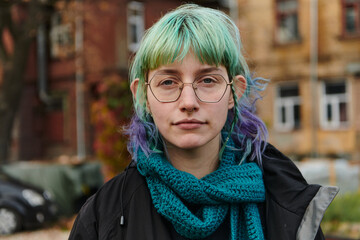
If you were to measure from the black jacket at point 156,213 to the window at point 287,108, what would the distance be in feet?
55.9

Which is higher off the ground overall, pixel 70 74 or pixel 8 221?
pixel 70 74

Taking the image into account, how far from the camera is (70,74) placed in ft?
62.1

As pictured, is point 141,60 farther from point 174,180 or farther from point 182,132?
point 174,180

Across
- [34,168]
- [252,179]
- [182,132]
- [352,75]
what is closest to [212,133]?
[182,132]

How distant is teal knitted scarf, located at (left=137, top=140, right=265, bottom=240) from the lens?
151 cm

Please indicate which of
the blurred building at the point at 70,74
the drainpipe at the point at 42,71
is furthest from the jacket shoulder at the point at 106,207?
the drainpipe at the point at 42,71

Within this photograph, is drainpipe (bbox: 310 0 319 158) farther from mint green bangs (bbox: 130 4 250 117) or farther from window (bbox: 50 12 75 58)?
mint green bangs (bbox: 130 4 250 117)

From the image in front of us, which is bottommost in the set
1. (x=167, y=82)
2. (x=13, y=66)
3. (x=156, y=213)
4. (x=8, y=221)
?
(x=8, y=221)

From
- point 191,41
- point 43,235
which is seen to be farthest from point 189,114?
point 43,235

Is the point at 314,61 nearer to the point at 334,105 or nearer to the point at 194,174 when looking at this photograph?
the point at 334,105

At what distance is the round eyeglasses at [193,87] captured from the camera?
155 centimetres

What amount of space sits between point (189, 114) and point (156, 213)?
13.9 inches

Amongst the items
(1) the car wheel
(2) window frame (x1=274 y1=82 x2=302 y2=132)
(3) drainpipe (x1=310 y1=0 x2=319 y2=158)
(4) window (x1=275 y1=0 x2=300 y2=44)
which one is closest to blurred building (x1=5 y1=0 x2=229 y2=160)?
(4) window (x1=275 y1=0 x2=300 y2=44)

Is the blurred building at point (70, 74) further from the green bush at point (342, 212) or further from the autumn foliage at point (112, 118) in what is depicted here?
the green bush at point (342, 212)
